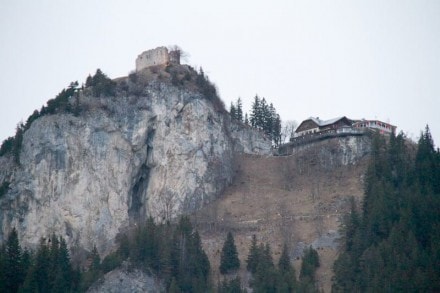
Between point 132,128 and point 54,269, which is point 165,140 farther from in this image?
point 54,269

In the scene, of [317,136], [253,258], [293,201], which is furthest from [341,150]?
[253,258]

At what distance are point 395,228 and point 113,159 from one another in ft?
135

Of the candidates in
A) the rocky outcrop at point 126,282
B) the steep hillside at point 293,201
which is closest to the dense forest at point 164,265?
the rocky outcrop at point 126,282

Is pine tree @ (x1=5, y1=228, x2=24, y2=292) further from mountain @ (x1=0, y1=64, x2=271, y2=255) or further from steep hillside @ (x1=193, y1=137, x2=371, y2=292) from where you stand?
steep hillside @ (x1=193, y1=137, x2=371, y2=292)

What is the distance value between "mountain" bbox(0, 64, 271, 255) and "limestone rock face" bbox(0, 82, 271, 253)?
0.44ft

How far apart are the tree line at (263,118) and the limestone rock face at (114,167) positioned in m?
12.9

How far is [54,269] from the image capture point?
332 ft

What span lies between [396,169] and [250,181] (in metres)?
22.9

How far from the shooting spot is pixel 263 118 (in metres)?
144

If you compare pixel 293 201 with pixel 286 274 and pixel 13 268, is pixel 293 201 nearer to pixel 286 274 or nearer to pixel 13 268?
pixel 286 274

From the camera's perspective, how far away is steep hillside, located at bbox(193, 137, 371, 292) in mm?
110125

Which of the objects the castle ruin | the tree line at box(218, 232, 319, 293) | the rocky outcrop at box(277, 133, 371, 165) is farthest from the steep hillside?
the castle ruin

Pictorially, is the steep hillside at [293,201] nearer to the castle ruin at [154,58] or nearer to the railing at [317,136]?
the railing at [317,136]

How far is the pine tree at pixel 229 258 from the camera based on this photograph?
105562 mm
